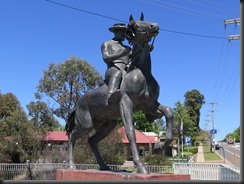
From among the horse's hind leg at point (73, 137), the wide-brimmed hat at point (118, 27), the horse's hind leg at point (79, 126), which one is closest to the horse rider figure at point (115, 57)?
the wide-brimmed hat at point (118, 27)

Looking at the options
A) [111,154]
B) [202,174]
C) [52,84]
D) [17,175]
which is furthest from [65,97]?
[202,174]

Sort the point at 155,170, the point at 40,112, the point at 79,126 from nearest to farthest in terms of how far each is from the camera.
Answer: the point at 79,126 < the point at 155,170 < the point at 40,112

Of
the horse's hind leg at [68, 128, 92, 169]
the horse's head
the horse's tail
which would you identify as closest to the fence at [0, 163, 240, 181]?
the horse's tail

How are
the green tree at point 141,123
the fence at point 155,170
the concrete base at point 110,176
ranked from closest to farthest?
1. the concrete base at point 110,176
2. the fence at point 155,170
3. the green tree at point 141,123

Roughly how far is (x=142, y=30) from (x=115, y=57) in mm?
856

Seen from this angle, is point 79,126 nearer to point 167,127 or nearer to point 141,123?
point 167,127

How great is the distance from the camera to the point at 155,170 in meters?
19.1

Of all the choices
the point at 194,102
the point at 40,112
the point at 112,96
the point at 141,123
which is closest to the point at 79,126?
the point at 112,96

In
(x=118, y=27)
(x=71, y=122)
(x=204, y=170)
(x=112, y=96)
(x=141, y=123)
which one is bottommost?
(x=204, y=170)

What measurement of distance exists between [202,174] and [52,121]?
25.0 metres

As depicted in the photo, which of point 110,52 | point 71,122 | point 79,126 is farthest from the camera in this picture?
point 71,122

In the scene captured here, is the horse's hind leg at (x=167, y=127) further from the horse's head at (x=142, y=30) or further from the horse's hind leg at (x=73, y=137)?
the horse's hind leg at (x=73, y=137)

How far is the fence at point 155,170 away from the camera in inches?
640

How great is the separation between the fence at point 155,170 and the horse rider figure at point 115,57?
840 cm
